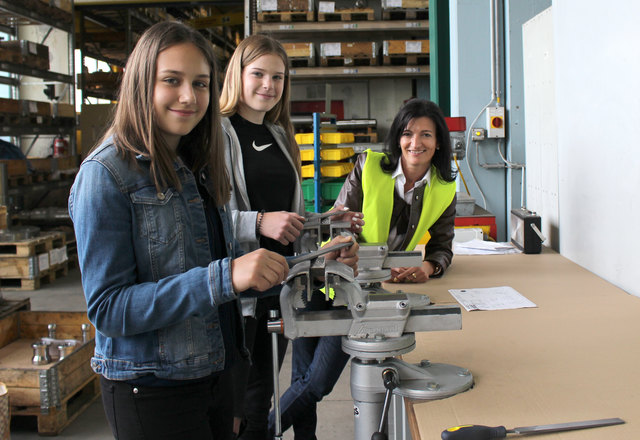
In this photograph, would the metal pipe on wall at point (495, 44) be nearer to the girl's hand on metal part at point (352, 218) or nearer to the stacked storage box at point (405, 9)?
the stacked storage box at point (405, 9)

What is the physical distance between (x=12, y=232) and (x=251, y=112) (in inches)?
163

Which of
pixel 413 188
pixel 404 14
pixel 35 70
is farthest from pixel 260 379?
pixel 35 70

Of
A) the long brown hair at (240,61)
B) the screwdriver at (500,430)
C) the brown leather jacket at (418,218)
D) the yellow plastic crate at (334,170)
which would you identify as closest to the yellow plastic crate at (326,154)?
the yellow plastic crate at (334,170)

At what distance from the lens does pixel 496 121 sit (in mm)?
4594

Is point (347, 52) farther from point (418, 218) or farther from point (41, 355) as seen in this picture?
point (41, 355)

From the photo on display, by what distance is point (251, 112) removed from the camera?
225 cm

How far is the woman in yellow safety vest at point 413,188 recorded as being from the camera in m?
2.47

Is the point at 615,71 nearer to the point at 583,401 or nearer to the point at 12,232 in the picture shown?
the point at 583,401

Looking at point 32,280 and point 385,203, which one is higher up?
point 385,203

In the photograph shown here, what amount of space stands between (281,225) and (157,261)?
0.75 metres

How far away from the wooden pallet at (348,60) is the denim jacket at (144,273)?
5.88m

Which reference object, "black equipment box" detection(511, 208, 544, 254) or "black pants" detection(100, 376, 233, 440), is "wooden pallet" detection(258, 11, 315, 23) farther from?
"black pants" detection(100, 376, 233, 440)

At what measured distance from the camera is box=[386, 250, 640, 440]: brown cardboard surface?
45.6 inches

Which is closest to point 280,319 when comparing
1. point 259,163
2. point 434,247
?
point 259,163
